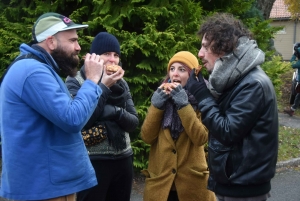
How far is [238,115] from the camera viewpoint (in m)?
2.71

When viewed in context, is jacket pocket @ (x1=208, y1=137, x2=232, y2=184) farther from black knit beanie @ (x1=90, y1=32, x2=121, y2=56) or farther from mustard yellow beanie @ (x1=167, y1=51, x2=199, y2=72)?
black knit beanie @ (x1=90, y1=32, x2=121, y2=56)

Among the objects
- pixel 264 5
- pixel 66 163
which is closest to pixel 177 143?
pixel 66 163

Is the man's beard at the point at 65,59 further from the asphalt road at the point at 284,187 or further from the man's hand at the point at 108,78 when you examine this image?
the asphalt road at the point at 284,187

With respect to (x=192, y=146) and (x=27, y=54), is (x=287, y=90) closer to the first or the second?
(x=192, y=146)

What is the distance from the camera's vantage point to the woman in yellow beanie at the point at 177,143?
3.62 m

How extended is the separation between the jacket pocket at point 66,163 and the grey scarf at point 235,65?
3.37 ft

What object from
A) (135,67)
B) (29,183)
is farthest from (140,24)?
(29,183)

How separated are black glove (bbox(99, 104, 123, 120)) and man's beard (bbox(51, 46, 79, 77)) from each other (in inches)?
25.5

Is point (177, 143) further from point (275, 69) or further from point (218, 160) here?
point (275, 69)

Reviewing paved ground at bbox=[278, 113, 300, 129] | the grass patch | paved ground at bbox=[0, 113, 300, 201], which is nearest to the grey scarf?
paved ground at bbox=[0, 113, 300, 201]

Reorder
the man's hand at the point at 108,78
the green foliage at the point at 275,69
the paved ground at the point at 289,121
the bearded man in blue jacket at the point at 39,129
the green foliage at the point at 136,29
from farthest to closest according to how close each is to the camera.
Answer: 1. the paved ground at the point at 289,121
2. the green foliage at the point at 275,69
3. the green foliage at the point at 136,29
4. the man's hand at the point at 108,78
5. the bearded man in blue jacket at the point at 39,129

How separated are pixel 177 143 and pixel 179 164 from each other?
0.19 m

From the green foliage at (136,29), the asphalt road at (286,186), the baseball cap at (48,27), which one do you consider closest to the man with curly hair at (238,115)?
the baseball cap at (48,27)

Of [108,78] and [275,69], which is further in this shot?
[275,69]
